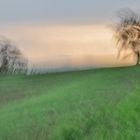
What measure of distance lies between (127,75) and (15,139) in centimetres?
971

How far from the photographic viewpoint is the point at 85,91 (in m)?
16.7

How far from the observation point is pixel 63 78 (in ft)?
76.0

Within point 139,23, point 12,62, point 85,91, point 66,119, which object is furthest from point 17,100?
point 139,23

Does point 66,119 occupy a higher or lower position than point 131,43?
lower

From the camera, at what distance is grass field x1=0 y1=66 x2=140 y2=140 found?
1225 cm

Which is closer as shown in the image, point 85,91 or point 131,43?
point 85,91

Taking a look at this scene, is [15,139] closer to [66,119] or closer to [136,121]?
[66,119]

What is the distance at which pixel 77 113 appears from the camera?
13453 millimetres

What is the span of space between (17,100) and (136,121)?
527 cm

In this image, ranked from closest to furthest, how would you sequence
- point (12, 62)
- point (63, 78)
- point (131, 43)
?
point (63, 78), point (12, 62), point (131, 43)

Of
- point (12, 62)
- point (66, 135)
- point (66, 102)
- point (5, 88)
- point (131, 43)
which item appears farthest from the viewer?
point (131, 43)

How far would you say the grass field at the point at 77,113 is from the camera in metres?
12.2

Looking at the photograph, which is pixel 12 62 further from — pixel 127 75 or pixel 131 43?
pixel 127 75

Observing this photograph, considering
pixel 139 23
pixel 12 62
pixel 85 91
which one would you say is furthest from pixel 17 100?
pixel 139 23
